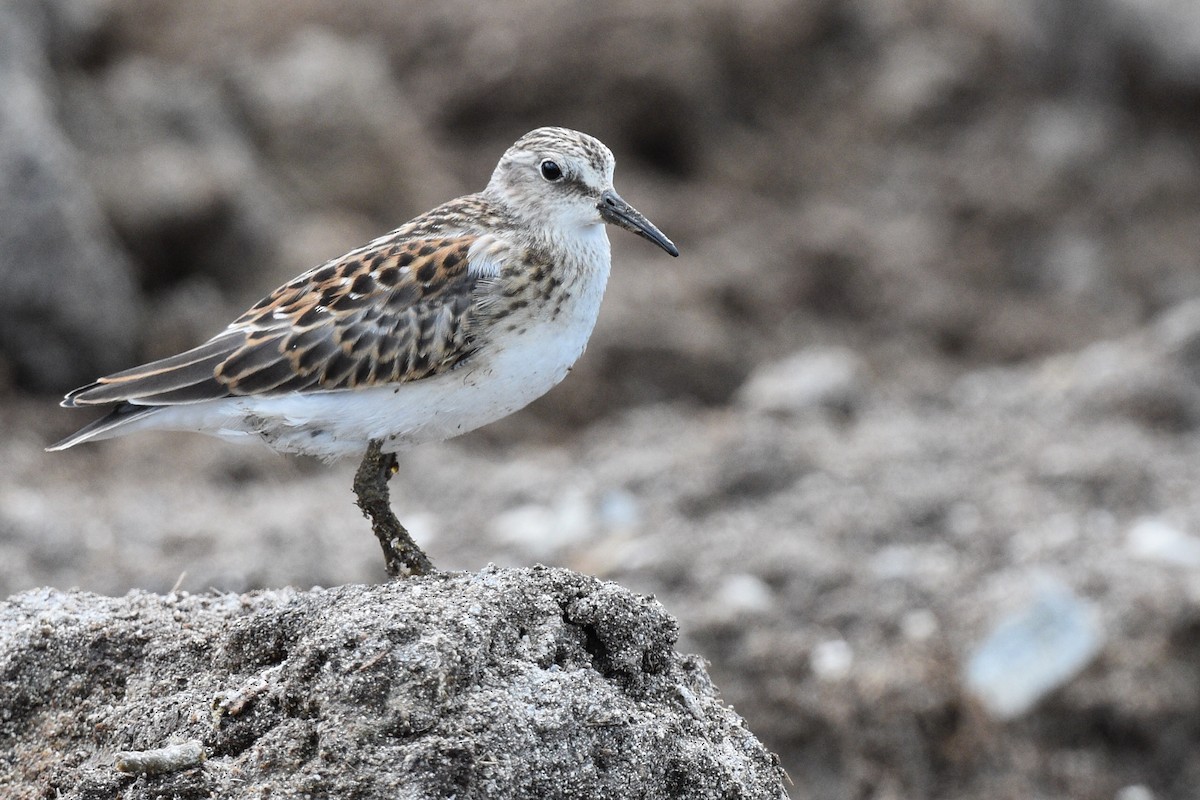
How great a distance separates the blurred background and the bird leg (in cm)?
183

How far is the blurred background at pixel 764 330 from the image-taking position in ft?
26.3

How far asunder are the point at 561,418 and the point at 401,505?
2193mm

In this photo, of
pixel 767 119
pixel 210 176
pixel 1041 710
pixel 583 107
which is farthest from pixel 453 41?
pixel 1041 710

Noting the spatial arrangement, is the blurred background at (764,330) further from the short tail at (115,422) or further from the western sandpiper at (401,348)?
the western sandpiper at (401,348)

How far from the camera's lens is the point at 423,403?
5566 millimetres

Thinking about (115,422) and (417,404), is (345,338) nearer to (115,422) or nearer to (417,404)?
Result: (417,404)

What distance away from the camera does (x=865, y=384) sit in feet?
40.1

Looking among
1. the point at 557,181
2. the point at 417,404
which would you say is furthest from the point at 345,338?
the point at 557,181

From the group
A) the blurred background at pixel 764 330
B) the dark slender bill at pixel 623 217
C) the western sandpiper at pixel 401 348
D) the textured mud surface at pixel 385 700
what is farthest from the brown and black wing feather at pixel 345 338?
the blurred background at pixel 764 330

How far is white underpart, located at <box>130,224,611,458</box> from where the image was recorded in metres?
5.56

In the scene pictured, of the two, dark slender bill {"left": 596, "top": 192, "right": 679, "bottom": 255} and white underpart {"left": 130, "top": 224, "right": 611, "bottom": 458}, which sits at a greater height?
dark slender bill {"left": 596, "top": 192, "right": 679, "bottom": 255}

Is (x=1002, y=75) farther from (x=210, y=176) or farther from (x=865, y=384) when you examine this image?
(x=210, y=176)

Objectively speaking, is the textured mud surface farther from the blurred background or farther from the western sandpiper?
the blurred background

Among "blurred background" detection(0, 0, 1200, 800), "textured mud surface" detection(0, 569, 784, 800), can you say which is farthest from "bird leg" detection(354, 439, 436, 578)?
"blurred background" detection(0, 0, 1200, 800)
